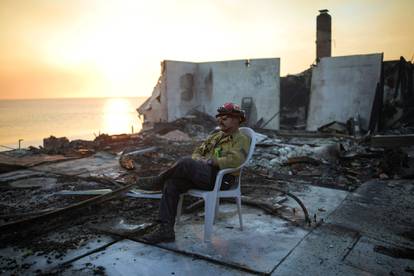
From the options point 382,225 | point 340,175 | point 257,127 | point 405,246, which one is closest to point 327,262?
point 405,246

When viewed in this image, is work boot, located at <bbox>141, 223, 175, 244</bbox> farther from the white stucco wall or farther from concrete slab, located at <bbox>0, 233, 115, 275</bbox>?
the white stucco wall

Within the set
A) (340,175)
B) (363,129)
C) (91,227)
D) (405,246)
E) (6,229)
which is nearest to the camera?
(405,246)

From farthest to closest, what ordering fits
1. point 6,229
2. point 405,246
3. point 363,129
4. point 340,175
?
point 363,129, point 340,175, point 6,229, point 405,246

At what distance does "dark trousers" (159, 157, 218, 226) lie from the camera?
384 cm

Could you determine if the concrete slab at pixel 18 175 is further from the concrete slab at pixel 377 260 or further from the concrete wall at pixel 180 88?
the concrete wall at pixel 180 88

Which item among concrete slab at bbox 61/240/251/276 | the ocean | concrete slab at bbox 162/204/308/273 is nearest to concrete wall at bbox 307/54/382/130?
the ocean

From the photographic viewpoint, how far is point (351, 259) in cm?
350

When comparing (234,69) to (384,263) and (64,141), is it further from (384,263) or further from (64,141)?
(384,263)

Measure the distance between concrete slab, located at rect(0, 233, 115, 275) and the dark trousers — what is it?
0.78 metres

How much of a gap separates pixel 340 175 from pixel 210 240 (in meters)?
→ 4.41

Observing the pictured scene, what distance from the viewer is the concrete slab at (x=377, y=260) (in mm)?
3285

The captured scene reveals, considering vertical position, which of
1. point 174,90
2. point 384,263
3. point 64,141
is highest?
point 174,90

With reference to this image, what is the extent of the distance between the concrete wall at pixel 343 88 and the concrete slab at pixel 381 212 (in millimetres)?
7221

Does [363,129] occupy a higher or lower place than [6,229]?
higher
